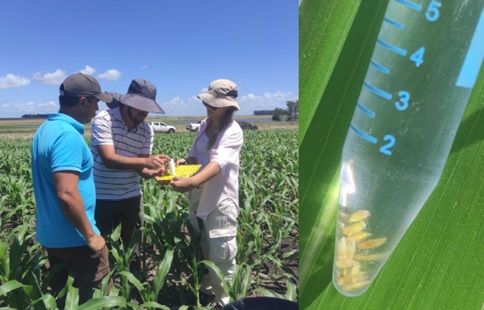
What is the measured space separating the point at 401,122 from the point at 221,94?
1.57 meters

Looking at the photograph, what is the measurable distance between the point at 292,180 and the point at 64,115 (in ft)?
11.6

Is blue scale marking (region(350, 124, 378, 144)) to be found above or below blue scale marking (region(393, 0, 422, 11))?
below

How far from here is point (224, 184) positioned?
85.3 inches

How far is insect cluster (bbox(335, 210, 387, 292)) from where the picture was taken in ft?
1.97

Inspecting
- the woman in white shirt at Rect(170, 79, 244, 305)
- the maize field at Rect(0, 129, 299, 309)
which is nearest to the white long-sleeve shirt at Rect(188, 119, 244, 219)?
the woman in white shirt at Rect(170, 79, 244, 305)

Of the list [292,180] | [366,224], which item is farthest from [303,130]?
[292,180]

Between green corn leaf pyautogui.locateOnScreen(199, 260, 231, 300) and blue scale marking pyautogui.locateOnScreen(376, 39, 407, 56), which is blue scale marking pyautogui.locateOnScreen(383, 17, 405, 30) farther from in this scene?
green corn leaf pyautogui.locateOnScreen(199, 260, 231, 300)

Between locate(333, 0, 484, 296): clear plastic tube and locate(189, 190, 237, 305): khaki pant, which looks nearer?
locate(333, 0, 484, 296): clear plastic tube

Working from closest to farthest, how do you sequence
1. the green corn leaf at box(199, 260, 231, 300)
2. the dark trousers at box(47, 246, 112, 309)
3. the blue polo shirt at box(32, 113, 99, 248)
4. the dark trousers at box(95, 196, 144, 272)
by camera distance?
the blue polo shirt at box(32, 113, 99, 248), the dark trousers at box(47, 246, 112, 309), the green corn leaf at box(199, 260, 231, 300), the dark trousers at box(95, 196, 144, 272)

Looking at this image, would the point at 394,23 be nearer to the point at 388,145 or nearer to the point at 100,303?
the point at 388,145

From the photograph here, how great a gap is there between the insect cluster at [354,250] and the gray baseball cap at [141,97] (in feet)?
6.11

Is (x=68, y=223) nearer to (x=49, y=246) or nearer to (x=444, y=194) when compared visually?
(x=49, y=246)

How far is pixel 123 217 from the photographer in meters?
2.62

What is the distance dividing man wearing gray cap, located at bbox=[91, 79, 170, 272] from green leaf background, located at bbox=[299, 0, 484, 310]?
1701 mm
